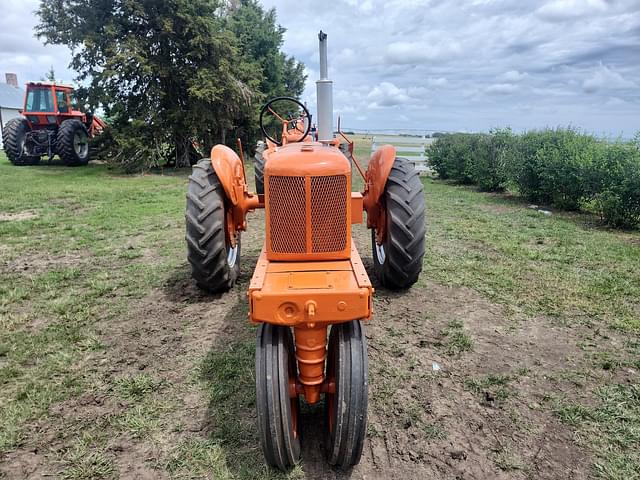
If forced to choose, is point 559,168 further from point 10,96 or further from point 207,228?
point 10,96

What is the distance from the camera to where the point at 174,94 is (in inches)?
617

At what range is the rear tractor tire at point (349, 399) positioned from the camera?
2.48 meters

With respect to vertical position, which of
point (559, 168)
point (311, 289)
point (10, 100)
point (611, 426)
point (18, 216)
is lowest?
point (611, 426)

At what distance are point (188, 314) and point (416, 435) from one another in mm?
2572

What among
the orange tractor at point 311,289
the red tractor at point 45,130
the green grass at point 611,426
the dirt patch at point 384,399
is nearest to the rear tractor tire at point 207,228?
the orange tractor at point 311,289

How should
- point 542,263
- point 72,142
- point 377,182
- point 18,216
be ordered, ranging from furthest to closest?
point 72,142
point 18,216
point 542,263
point 377,182

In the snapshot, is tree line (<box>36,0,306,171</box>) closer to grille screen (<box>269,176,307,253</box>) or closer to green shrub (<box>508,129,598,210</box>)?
Result: green shrub (<box>508,129,598,210</box>)

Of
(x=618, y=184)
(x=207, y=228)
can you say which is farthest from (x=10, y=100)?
(x=618, y=184)

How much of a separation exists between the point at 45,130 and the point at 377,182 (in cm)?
1664

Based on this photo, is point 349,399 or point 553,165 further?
point 553,165

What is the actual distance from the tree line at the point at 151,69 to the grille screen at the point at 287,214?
40.9 ft

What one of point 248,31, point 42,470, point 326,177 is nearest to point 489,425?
point 326,177

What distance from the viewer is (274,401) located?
95.9 inches

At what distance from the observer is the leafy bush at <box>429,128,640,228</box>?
8.18m
